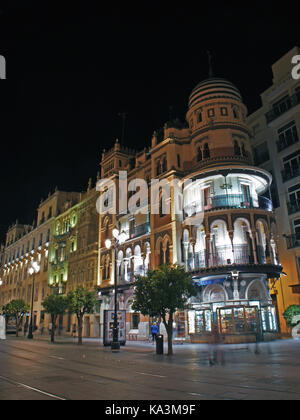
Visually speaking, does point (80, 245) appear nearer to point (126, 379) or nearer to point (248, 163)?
point (248, 163)

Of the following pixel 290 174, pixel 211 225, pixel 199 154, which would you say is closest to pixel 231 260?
pixel 211 225

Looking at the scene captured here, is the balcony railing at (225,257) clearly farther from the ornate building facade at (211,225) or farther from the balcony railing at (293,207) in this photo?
the balcony railing at (293,207)

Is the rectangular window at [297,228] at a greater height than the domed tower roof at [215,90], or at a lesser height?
lesser

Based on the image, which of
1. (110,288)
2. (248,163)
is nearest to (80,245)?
(110,288)

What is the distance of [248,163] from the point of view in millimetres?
29984

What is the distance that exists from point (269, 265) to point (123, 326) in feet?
37.7

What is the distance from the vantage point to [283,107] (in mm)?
32562

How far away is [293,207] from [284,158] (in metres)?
4.88

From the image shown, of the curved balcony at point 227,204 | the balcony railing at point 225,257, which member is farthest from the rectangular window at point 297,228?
the balcony railing at point 225,257

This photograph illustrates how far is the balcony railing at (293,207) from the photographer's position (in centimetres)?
2931

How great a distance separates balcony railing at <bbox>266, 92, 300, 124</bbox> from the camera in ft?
101

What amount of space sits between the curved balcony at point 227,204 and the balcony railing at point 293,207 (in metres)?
1.70

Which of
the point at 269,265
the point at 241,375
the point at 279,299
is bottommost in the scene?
the point at 241,375

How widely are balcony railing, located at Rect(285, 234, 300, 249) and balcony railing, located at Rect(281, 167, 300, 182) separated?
515cm
